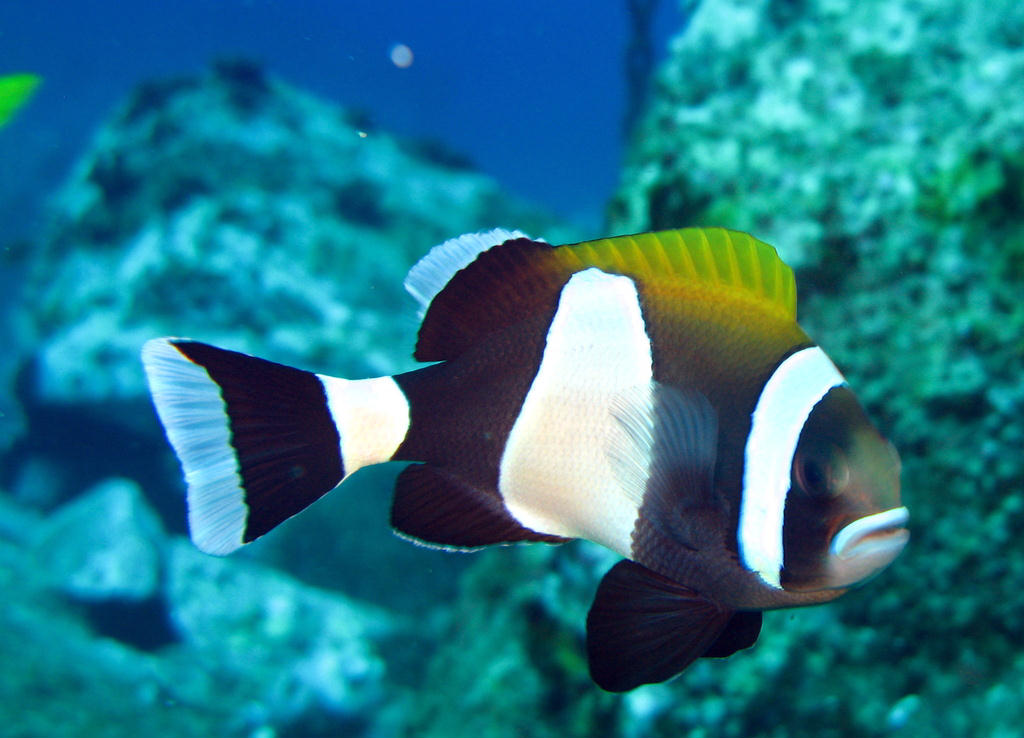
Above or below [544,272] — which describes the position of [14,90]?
above

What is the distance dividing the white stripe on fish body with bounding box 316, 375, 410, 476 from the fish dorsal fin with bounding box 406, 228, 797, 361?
120 millimetres

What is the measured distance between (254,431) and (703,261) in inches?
33.2

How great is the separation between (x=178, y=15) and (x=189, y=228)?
5876 centimetres

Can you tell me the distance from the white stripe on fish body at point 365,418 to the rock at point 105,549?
451 cm

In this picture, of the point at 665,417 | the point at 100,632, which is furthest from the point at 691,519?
the point at 100,632

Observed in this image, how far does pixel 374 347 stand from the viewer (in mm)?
5199

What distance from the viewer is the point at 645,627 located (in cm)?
108

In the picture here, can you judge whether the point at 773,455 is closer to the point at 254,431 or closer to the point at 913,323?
the point at 254,431

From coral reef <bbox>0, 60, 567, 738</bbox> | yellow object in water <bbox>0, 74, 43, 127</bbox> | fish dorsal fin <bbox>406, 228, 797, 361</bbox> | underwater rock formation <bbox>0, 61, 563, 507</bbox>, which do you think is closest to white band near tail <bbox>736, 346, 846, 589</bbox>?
fish dorsal fin <bbox>406, 228, 797, 361</bbox>

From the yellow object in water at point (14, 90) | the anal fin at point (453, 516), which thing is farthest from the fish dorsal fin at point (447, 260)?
the yellow object in water at point (14, 90)

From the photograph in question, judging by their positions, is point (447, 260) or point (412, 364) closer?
point (447, 260)

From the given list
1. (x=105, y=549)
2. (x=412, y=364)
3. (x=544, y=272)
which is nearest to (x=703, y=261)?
(x=544, y=272)

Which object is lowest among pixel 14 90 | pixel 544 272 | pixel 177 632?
pixel 177 632

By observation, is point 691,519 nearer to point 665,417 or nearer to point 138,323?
point 665,417
